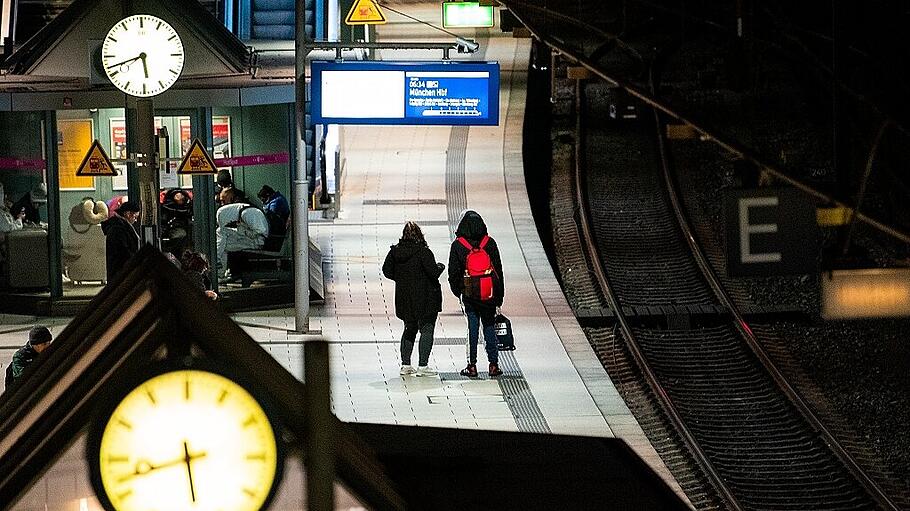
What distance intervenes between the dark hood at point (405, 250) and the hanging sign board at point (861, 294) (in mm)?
5025

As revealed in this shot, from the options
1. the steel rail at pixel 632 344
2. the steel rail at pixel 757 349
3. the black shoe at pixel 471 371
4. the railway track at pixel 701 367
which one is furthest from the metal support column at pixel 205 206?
the steel rail at pixel 757 349

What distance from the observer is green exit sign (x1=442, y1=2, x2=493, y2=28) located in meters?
33.7

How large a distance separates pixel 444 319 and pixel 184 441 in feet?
54.0

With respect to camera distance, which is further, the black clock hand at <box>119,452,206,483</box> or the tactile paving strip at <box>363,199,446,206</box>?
the tactile paving strip at <box>363,199,446,206</box>

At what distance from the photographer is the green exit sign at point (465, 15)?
33688mm

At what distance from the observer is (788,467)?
46.8ft

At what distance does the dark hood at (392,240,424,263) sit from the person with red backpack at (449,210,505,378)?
15.1 inches

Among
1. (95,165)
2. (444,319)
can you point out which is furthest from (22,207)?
(444,319)

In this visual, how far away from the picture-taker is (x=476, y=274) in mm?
16172

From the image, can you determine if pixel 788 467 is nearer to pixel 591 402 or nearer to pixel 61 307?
pixel 591 402

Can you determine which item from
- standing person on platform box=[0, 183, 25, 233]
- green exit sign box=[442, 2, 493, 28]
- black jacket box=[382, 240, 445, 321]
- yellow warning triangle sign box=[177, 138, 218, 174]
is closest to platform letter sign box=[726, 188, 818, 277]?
black jacket box=[382, 240, 445, 321]

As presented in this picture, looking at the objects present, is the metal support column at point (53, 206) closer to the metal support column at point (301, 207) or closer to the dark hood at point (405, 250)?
the metal support column at point (301, 207)

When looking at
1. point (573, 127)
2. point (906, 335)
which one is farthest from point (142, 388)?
point (573, 127)

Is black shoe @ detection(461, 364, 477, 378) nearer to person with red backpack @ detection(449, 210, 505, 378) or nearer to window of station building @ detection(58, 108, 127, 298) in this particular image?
person with red backpack @ detection(449, 210, 505, 378)
